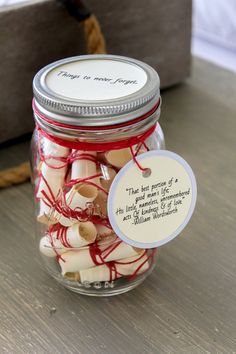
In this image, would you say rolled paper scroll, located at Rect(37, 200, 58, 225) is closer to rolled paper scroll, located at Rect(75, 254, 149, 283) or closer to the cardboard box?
rolled paper scroll, located at Rect(75, 254, 149, 283)

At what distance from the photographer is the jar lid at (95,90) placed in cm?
44

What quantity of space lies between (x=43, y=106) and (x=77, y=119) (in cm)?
3

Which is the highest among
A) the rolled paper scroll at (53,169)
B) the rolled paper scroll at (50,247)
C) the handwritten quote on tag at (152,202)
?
the rolled paper scroll at (53,169)

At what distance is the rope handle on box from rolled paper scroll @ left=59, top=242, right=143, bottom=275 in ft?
0.59

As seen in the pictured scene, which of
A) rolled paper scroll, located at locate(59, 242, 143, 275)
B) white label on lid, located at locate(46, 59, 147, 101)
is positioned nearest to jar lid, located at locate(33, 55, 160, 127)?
white label on lid, located at locate(46, 59, 147, 101)

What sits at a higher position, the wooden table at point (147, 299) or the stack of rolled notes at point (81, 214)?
the stack of rolled notes at point (81, 214)

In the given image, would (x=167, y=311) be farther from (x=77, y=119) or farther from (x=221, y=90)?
(x=221, y=90)

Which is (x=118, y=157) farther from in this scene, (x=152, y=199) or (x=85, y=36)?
(x=85, y=36)

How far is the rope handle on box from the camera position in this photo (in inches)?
25.8

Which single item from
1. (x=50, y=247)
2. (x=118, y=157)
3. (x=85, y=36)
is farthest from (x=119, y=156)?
(x=85, y=36)

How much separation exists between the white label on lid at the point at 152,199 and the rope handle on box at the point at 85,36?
Result: 0.21 meters

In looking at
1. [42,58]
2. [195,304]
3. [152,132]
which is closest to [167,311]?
[195,304]

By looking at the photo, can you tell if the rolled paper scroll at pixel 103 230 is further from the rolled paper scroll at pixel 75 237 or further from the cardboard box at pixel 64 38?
the cardboard box at pixel 64 38

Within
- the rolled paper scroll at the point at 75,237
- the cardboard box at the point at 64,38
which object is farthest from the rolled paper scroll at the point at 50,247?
the cardboard box at the point at 64,38
